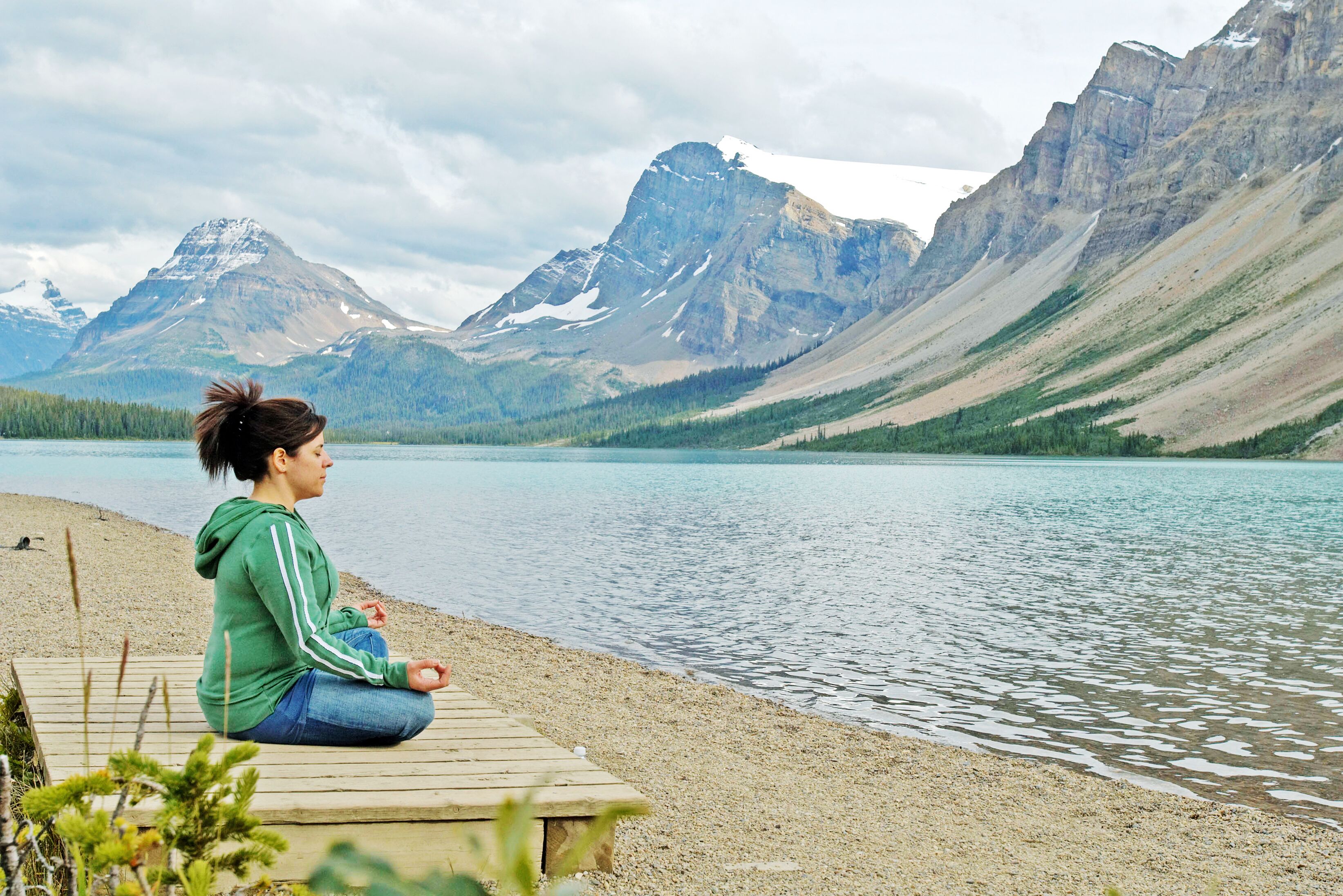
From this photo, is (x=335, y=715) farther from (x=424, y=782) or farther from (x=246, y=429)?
(x=246, y=429)

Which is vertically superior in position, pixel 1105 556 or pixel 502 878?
pixel 502 878

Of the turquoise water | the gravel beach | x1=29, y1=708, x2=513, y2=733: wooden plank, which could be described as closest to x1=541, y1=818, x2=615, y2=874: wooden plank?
the gravel beach

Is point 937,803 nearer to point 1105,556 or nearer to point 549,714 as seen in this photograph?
point 549,714

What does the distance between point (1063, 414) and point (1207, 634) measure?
161m

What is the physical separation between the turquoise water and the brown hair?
1011cm

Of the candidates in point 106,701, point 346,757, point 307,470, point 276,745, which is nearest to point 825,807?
point 346,757

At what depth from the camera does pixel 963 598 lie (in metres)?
28.2

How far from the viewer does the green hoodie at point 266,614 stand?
6.90 meters

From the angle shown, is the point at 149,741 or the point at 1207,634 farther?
the point at 1207,634

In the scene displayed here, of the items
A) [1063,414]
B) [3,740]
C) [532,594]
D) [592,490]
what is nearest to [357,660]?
[3,740]

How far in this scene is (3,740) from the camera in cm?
898

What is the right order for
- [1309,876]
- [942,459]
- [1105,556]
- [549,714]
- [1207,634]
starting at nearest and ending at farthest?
[1309,876] → [549,714] → [1207,634] → [1105,556] → [942,459]

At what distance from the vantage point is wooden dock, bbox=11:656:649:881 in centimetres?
624

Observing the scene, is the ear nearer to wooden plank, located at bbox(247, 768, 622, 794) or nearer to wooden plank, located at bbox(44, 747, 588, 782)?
wooden plank, located at bbox(44, 747, 588, 782)
